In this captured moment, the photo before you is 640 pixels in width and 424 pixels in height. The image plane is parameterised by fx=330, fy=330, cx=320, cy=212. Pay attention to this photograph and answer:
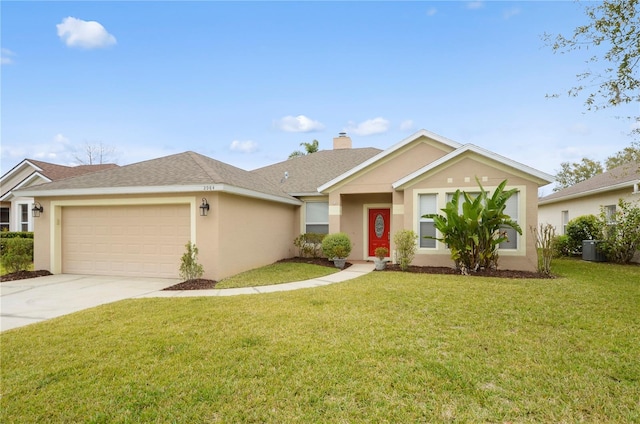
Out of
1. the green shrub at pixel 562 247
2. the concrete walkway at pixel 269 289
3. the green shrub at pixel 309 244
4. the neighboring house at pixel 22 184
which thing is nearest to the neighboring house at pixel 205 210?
the concrete walkway at pixel 269 289

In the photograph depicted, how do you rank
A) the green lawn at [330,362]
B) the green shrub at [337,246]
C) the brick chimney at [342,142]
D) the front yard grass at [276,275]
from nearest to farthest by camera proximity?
the green lawn at [330,362]
the front yard grass at [276,275]
the green shrub at [337,246]
the brick chimney at [342,142]

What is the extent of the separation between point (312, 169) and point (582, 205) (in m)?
14.1

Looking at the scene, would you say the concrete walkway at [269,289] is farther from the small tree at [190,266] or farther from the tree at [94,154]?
the tree at [94,154]

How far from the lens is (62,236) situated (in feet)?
35.5

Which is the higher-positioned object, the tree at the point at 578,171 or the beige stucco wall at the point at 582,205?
the tree at the point at 578,171

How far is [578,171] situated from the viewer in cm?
3791

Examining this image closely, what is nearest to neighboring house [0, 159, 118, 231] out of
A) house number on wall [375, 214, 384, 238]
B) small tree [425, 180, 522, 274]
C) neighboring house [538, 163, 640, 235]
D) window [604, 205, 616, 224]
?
house number on wall [375, 214, 384, 238]

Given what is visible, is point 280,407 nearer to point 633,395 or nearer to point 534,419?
point 534,419

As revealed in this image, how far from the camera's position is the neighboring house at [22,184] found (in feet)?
60.4

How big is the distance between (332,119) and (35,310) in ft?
61.5

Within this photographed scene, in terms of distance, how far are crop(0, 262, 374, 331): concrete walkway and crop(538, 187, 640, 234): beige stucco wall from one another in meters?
11.8

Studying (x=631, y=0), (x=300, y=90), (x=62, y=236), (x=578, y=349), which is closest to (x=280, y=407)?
(x=578, y=349)

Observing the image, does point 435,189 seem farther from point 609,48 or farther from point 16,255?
point 16,255

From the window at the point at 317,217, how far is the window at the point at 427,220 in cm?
444
